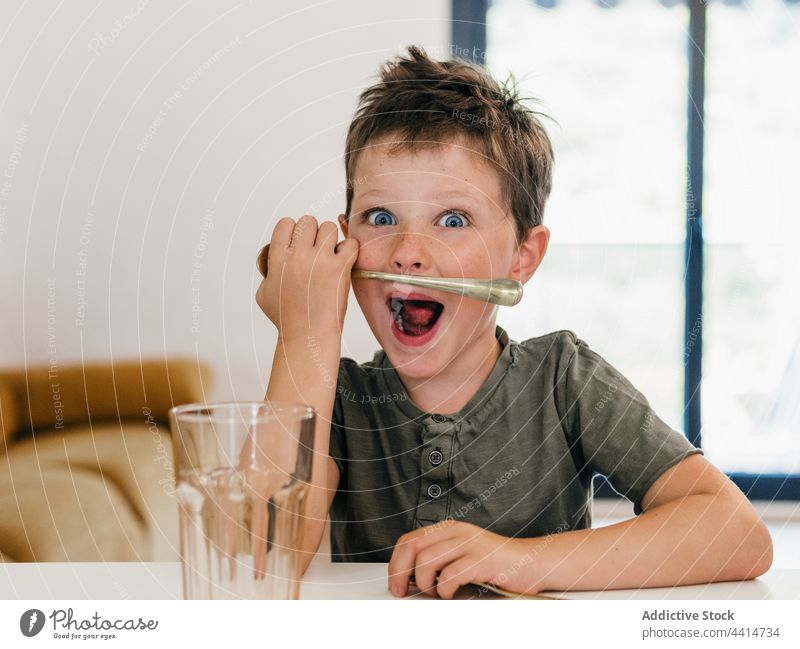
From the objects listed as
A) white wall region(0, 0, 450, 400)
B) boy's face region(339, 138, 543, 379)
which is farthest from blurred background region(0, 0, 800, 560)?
boy's face region(339, 138, 543, 379)

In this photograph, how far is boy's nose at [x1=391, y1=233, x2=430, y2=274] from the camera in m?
0.52

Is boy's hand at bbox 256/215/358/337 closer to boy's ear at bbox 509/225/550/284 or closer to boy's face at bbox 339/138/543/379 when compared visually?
boy's face at bbox 339/138/543/379

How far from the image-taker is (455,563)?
368 millimetres

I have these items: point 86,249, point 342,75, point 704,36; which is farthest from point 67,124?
point 704,36

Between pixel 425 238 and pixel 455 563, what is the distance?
0.77 feet

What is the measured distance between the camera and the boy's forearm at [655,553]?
380mm

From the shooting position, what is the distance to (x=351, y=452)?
1.94 ft

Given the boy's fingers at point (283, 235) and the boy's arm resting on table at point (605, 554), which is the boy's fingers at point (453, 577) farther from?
the boy's fingers at point (283, 235)

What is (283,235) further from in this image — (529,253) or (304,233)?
(529,253)

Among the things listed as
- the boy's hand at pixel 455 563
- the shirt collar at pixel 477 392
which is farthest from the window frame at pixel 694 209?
the boy's hand at pixel 455 563

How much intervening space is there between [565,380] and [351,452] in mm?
165

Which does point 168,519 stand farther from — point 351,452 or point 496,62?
point 496,62
